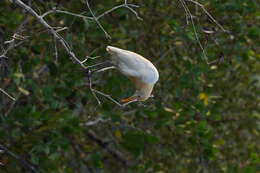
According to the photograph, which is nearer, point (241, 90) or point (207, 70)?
point (207, 70)

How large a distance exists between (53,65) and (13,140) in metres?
0.31

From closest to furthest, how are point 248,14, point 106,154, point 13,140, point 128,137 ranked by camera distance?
point 13,140 → point 128,137 → point 248,14 → point 106,154

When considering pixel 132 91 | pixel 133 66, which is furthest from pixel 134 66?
pixel 132 91

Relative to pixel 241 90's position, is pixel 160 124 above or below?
above

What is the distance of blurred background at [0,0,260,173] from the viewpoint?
2434 mm

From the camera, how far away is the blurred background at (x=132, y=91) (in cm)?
243

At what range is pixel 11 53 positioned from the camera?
2492mm

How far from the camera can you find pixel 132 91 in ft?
8.50

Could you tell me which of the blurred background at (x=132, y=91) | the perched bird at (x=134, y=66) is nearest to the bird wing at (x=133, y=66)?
the perched bird at (x=134, y=66)

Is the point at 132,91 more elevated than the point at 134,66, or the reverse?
the point at 134,66

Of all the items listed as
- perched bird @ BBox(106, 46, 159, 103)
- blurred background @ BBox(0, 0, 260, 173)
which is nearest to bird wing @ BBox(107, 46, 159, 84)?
perched bird @ BBox(106, 46, 159, 103)

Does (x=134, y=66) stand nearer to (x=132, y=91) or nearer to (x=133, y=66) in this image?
(x=133, y=66)

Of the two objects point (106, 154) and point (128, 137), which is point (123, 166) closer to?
point (106, 154)

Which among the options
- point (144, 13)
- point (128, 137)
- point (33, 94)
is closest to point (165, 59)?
point (144, 13)
